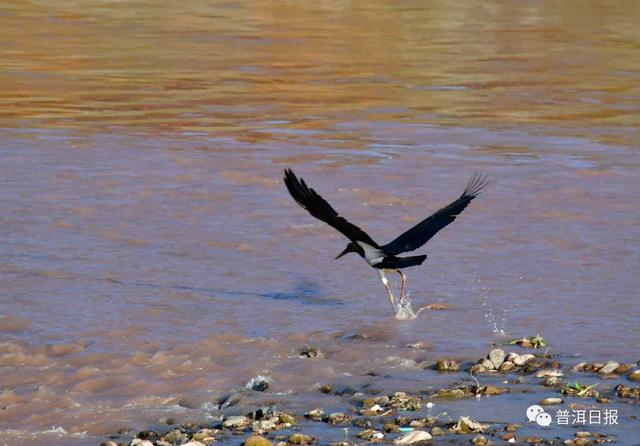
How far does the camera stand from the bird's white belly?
7336 mm

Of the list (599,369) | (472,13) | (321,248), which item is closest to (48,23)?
(472,13)

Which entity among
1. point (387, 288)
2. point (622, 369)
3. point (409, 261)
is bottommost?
point (622, 369)

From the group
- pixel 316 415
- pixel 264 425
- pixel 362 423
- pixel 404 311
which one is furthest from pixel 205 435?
pixel 404 311

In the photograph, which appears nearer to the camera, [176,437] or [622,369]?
[176,437]

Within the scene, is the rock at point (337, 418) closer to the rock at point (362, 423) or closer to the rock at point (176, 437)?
the rock at point (362, 423)

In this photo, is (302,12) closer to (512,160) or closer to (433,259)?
(512,160)

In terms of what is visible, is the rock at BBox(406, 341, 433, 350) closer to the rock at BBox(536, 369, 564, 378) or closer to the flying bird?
the flying bird

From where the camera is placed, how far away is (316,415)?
584cm

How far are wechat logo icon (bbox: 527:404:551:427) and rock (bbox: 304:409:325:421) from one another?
90 centimetres

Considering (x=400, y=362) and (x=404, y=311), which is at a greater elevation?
(x=404, y=311)

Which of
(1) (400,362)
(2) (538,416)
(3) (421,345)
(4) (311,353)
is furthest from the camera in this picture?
(3) (421,345)

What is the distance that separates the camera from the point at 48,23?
24.2m

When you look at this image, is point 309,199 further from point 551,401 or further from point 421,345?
point 551,401

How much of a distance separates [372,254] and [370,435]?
6.87 feet
